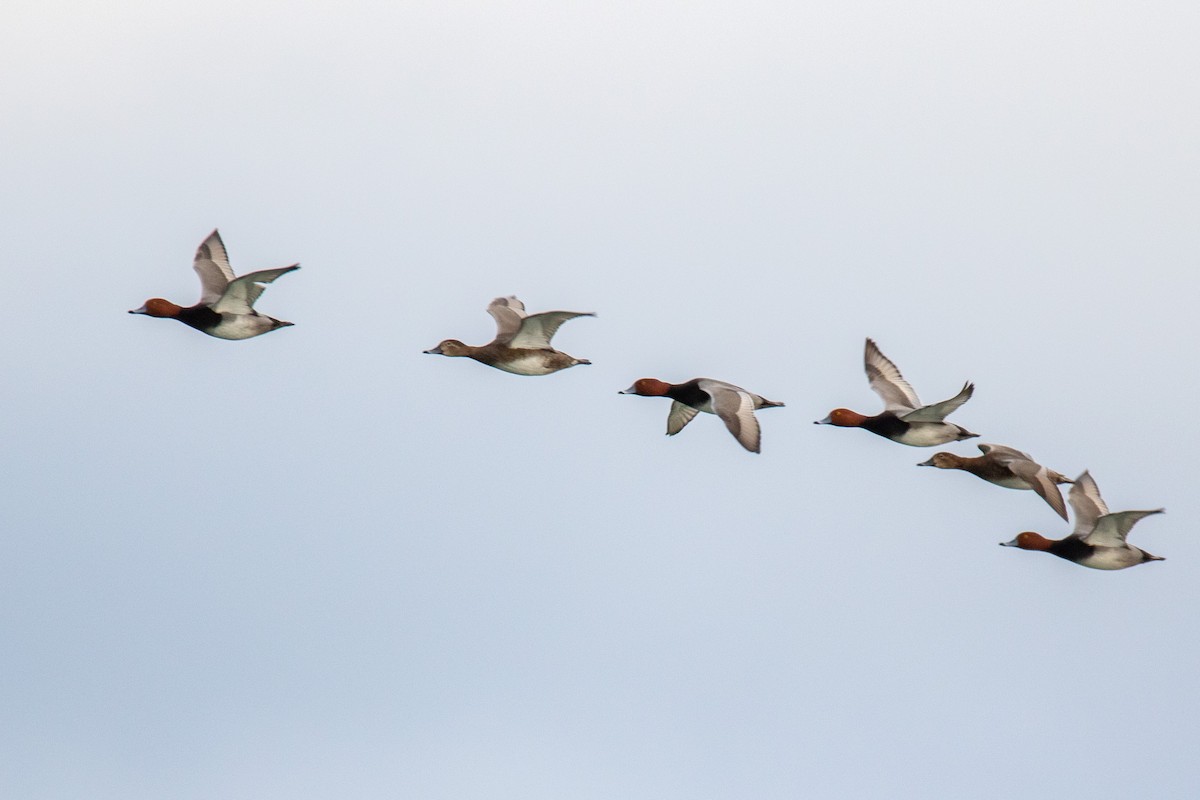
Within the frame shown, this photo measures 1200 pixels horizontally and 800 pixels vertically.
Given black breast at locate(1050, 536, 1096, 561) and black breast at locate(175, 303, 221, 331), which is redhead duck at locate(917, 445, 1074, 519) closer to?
black breast at locate(1050, 536, 1096, 561)

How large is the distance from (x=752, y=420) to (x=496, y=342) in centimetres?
471

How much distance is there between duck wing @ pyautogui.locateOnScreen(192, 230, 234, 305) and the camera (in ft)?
99.7

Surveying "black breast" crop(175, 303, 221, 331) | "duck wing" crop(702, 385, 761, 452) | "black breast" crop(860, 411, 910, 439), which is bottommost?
"black breast" crop(860, 411, 910, 439)

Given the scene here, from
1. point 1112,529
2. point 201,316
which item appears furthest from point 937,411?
point 201,316

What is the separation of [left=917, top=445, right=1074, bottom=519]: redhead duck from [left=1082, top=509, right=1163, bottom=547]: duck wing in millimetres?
564

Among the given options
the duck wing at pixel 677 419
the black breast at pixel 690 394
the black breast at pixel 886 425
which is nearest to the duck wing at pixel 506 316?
the black breast at pixel 690 394

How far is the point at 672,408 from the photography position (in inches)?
1324

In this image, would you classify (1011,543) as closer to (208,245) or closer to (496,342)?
(496,342)

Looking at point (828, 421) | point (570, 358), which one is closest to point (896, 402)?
point (828, 421)

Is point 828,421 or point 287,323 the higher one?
point 287,323

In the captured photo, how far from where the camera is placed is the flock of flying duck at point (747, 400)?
2967 cm

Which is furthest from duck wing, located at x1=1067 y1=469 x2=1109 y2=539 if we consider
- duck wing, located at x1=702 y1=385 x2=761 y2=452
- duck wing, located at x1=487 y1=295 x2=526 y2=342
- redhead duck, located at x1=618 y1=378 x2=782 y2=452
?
duck wing, located at x1=487 y1=295 x2=526 y2=342

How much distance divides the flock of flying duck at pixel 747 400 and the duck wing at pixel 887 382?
2 cm

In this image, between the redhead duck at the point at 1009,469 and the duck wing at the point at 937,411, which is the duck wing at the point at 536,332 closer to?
the duck wing at the point at 937,411
